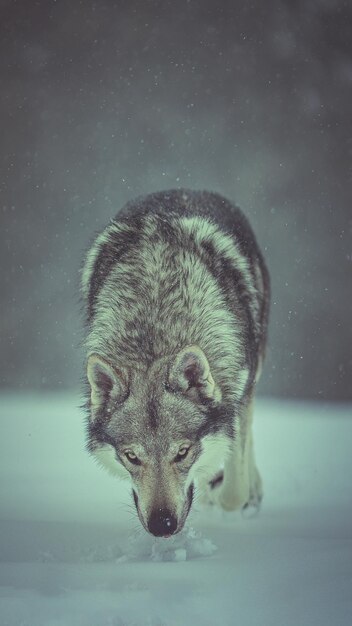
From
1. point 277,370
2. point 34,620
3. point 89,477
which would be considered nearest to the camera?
point 34,620

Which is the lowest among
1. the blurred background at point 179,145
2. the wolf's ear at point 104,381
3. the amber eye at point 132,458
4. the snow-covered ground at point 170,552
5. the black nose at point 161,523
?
the snow-covered ground at point 170,552

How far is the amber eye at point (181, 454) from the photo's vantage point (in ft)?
8.12

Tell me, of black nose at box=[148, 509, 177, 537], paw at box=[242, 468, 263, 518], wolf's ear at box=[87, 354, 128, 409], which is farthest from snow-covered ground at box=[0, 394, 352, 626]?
wolf's ear at box=[87, 354, 128, 409]

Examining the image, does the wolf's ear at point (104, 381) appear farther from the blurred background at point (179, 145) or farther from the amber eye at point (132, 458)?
the blurred background at point (179, 145)

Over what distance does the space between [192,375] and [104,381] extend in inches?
12.0

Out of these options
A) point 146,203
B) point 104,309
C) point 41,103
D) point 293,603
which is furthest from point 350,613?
point 41,103

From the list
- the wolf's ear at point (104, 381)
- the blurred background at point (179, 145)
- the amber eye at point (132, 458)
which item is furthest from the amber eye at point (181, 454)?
the blurred background at point (179, 145)

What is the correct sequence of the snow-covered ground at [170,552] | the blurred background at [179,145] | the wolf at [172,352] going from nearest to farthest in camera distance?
Result: the snow-covered ground at [170,552] < the wolf at [172,352] < the blurred background at [179,145]

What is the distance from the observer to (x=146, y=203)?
330 cm

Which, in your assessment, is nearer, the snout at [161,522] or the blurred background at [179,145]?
the snout at [161,522]

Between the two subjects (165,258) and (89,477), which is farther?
(89,477)

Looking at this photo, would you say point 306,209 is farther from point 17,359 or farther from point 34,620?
point 34,620

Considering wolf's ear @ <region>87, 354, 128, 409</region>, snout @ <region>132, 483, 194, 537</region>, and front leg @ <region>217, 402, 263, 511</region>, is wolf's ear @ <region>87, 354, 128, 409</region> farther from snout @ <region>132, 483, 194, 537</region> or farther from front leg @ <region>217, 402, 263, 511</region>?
front leg @ <region>217, 402, 263, 511</region>

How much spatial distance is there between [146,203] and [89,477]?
1465 mm
